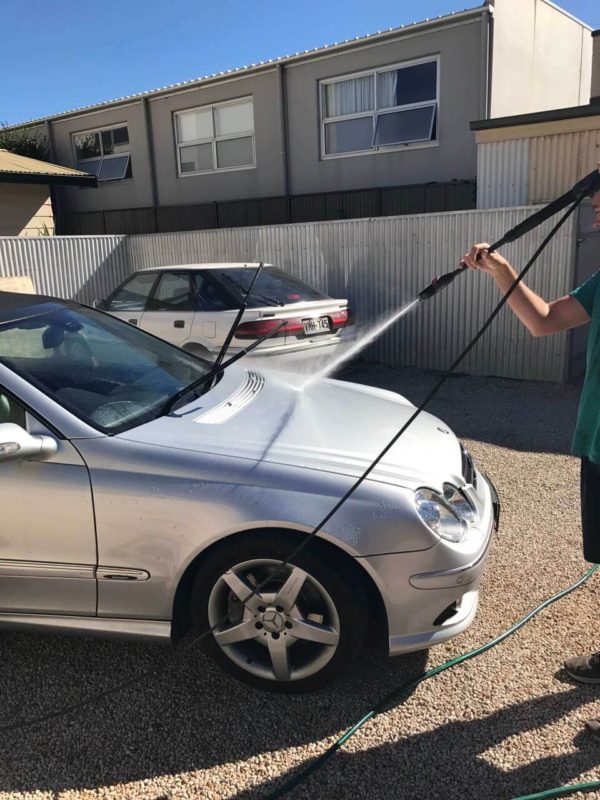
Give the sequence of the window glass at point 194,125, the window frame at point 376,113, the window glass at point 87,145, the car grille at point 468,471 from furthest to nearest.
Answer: the window glass at point 87,145, the window glass at point 194,125, the window frame at point 376,113, the car grille at point 468,471

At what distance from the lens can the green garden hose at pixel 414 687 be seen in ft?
7.41

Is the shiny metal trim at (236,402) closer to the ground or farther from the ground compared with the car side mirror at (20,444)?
closer to the ground

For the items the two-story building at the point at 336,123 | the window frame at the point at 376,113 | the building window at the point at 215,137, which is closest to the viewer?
the two-story building at the point at 336,123

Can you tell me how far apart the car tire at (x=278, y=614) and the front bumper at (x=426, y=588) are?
115 millimetres

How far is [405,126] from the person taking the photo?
12.2 meters

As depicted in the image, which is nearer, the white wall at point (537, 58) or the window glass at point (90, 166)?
the white wall at point (537, 58)

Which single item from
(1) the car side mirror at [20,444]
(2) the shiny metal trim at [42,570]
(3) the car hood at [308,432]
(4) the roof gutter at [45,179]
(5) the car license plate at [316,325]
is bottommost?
(2) the shiny metal trim at [42,570]

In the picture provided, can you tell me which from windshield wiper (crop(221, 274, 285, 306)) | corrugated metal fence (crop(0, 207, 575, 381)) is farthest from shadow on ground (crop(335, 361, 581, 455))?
windshield wiper (crop(221, 274, 285, 306))

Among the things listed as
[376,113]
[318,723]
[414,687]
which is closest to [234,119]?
[376,113]

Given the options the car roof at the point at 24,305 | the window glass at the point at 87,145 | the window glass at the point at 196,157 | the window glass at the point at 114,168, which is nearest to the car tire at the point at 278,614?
the car roof at the point at 24,305

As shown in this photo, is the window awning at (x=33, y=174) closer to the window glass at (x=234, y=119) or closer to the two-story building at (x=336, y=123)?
the two-story building at (x=336, y=123)

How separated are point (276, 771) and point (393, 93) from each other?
12.1 meters

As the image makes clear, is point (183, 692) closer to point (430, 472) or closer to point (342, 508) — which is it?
point (342, 508)

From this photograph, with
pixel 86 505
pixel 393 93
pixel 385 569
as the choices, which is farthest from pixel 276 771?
pixel 393 93
